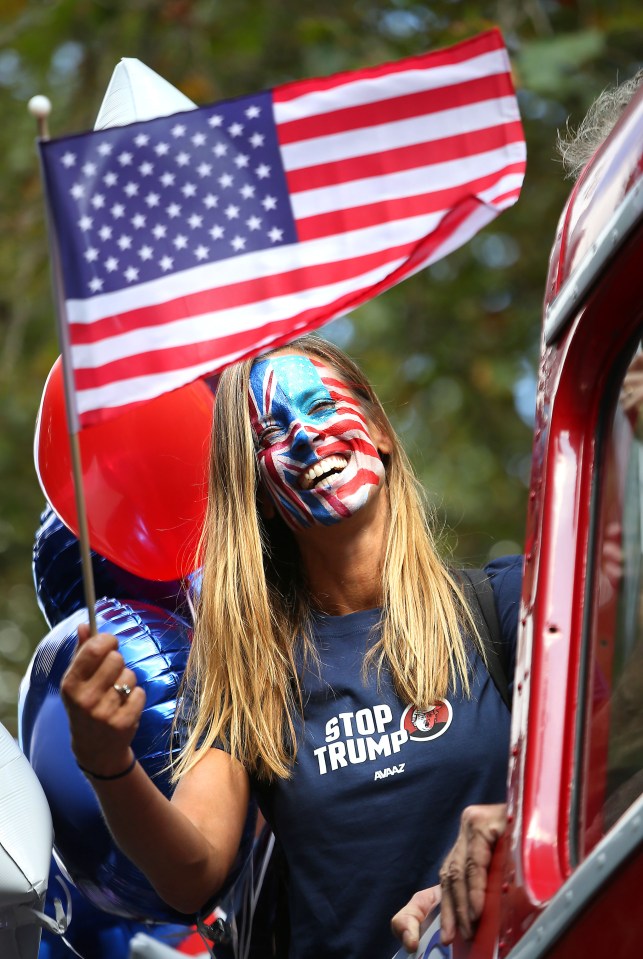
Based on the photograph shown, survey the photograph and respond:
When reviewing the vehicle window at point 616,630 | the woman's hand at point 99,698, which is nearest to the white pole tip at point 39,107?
the woman's hand at point 99,698

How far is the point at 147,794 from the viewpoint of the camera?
217 cm

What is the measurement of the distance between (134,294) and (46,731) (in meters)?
1.26

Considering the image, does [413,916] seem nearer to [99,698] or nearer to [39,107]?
[99,698]

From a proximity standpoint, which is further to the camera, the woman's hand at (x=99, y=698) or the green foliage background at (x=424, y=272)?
the green foliage background at (x=424, y=272)

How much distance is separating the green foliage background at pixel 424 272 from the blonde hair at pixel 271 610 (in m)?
3.04

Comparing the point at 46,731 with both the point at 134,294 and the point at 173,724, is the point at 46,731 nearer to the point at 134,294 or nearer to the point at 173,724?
the point at 173,724

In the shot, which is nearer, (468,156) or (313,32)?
(468,156)

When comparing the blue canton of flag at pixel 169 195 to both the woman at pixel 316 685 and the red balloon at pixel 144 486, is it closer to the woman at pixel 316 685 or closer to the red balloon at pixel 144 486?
the woman at pixel 316 685

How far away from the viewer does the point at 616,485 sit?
1798 mm

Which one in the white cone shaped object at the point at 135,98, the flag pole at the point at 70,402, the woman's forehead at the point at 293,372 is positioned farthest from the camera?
the white cone shaped object at the point at 135,98

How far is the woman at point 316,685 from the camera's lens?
2.36m

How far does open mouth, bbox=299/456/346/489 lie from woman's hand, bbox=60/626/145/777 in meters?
0.71

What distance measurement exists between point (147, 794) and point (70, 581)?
1.28 metres

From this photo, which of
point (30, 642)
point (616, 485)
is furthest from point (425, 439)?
point (616, 485)
